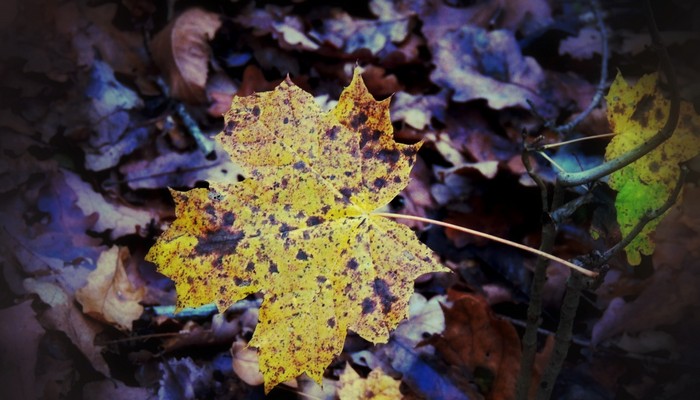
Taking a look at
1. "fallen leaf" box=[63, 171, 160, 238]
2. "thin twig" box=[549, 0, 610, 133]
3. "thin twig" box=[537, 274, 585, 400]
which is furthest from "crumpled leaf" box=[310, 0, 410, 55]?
"thin twig" box=[537, 274, 585, 400]

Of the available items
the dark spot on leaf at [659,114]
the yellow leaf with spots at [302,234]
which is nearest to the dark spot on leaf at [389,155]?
the yellow leaf with spots at [302,234]

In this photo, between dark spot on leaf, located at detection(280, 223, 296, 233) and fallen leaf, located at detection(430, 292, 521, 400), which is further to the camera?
fallen leaf, located at detection(430, 292, 521, 400)

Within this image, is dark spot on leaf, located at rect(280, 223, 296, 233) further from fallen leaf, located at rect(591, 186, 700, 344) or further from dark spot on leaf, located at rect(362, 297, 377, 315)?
fallen leaf, located at rect(591, 186, 700, 344)

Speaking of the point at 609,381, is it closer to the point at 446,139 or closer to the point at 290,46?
the point at 446,139

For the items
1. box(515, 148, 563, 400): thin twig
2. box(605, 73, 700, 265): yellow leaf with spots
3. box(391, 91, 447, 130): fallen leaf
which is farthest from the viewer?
box(391, 91, 447, 130): fallen leaf

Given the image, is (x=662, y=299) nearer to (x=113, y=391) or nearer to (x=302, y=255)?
(x=302, y=255)

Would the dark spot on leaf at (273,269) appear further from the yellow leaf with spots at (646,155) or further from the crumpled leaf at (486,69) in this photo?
the crumpled leaf at (486,69)

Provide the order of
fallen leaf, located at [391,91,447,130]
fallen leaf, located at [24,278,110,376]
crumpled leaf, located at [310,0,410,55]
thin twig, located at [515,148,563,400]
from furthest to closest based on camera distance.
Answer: crumpled leaf, located at [310,0,410,55]
fallen leaf, located at [391,91,447,130]
fallen leaf, located at [24,278,110,376]
thin twig, located at [515,148,563,400]

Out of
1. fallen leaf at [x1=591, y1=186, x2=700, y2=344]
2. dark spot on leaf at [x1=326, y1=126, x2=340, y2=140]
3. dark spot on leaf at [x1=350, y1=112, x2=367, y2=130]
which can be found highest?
dark spot on leaf at [x1=350, y1=112, x2=367, y2=130]
